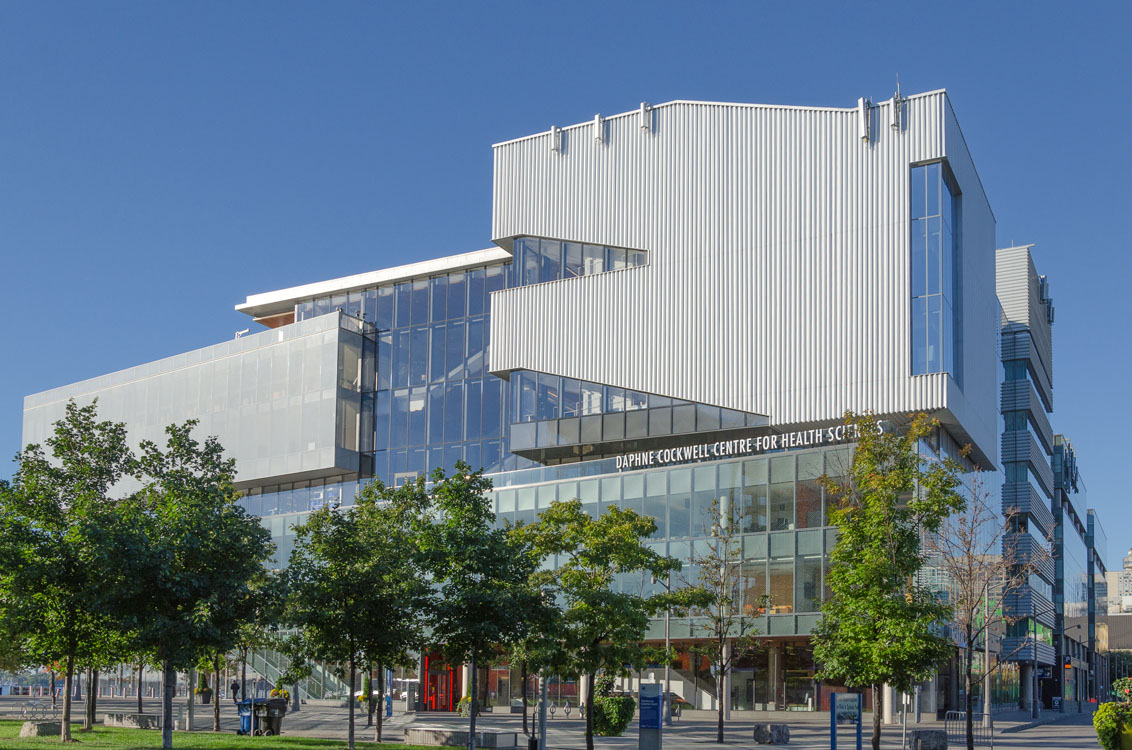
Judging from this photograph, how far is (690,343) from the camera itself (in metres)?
60.2

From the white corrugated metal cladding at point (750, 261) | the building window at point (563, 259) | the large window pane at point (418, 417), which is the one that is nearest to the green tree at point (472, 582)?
the white corrugated metal cladding at point (750, 261)

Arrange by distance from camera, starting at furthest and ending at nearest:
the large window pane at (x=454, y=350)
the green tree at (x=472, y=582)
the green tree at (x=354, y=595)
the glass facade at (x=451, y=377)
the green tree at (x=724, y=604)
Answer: the large window pane at (x=454, y=350) < the glass facade at (x=451, y=377) < the green tree at (x=724, y=604) < the green tree at (x=354, y=595) < the green tree at (x=472, y=582)

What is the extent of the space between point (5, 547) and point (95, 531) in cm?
267

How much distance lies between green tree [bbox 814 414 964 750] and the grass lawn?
12556 millimetres

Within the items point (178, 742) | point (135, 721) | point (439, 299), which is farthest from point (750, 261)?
point (178, 742)

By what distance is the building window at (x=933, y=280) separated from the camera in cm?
5422

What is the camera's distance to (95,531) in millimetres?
28203

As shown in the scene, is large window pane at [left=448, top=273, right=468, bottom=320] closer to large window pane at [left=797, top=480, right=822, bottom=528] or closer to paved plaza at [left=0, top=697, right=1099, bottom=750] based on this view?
paved plaza at [left=0, top=697, right=1099, bottom=750]

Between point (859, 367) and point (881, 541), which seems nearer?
point (881, 541)

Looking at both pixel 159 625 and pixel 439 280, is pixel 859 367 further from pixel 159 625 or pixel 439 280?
pixel 159 625

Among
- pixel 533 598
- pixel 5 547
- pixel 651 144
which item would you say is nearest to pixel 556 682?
pixel 651 144

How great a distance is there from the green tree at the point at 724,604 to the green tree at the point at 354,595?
14039 millimetres

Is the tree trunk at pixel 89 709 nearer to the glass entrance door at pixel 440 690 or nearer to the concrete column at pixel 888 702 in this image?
the glass entrance door at pixel 440 690

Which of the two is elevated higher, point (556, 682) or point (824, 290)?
point (824, 290)
